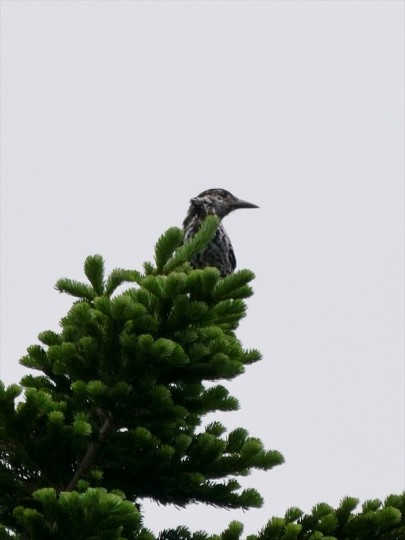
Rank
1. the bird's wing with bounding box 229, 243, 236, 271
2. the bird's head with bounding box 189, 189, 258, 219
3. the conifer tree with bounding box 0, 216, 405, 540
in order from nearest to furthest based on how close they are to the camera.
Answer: the conifer tree with bounding box 0, 216, 405, 540, the bird's wing with bounding box 229, 243, 236, 271, the bird's head with bounding box 189, 189, 258, 219

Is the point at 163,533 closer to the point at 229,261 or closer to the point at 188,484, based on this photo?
the point at 188,484

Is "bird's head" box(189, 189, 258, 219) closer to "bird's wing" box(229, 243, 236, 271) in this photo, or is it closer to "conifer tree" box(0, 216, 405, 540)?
"bird's wing" box(229, 243, 236, 271)

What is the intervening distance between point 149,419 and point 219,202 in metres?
4.71

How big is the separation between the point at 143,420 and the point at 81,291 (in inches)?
21.8

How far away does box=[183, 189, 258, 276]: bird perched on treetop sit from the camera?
6.92 meters

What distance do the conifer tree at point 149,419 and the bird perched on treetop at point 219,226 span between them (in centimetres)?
302

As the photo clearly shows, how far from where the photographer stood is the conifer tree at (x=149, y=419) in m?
3.31

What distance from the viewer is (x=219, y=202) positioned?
8.03 meters

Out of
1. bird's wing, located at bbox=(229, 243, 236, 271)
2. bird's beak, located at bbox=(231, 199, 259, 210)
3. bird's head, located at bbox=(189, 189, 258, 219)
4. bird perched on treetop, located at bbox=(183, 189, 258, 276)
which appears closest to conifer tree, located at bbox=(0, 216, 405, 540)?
bird perched on treetop, located at bbox=(183, 189, 258, 276)

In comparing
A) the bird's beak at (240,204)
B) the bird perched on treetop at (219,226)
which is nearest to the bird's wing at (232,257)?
the bird perched on treetop at (219,226)

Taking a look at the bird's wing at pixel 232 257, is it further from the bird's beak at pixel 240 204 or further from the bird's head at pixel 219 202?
the bird's beak at pixel 240 204

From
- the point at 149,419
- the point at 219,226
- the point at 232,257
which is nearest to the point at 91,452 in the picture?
the point at 149,419

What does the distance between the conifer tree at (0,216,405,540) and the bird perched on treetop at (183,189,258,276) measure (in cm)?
302

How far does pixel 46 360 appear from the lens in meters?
3.61
